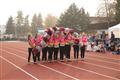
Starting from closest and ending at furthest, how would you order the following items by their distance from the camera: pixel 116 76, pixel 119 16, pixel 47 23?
1. pixel 116 76
2. pixel 119 16
3. pixel 47 23

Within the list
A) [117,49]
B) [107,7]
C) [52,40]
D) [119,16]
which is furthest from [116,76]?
[107,7]

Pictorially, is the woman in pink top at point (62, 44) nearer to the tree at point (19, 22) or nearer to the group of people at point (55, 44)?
the group of people at point (55, 44)

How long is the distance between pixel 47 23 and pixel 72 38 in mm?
81635

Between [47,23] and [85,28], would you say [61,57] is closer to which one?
[85,28]

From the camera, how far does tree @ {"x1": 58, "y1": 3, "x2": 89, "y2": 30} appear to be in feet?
213

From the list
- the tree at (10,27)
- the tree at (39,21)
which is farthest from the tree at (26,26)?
the tree at (39,21)

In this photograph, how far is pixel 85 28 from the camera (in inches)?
2603

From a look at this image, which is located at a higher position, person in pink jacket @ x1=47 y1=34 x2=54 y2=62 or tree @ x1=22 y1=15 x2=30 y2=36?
tree @ x1=22 y1=15 x2=30 y2=36

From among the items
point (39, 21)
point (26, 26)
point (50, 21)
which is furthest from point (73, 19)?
point (39, 21)

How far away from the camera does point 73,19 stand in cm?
6550

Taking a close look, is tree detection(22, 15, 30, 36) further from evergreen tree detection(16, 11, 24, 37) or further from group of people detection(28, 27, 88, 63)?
group of people detection(28, 27, 88, 63)

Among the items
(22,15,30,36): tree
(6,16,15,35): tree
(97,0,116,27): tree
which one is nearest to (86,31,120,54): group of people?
(97,0,116,27): tree

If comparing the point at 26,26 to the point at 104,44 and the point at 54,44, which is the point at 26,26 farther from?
the point at 54,44

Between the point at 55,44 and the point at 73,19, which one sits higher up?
the point at 73,19
